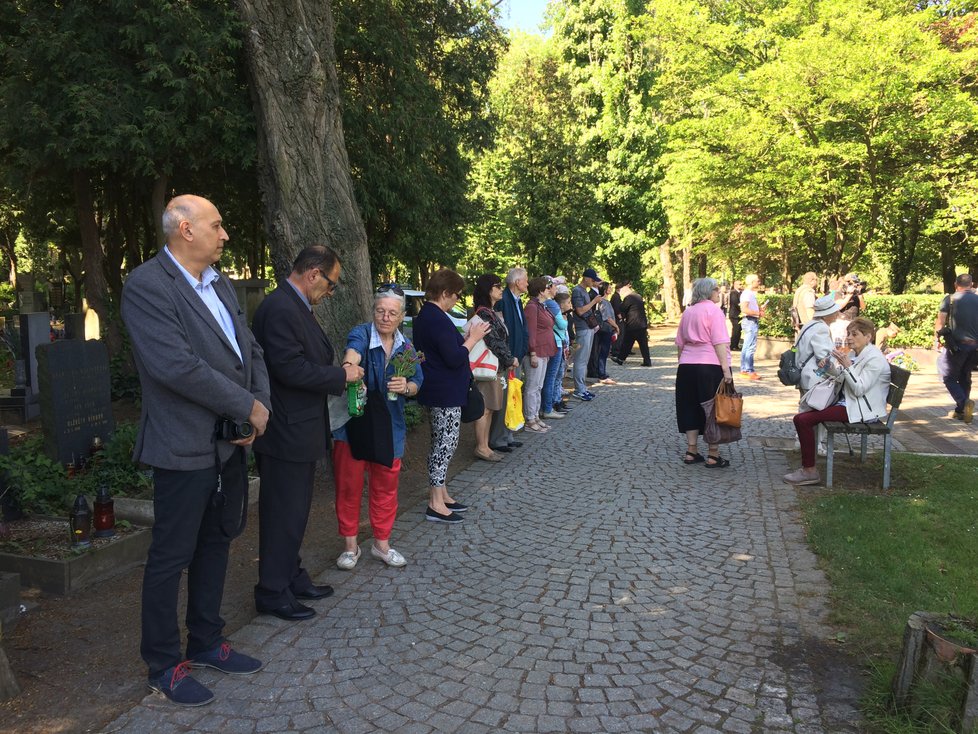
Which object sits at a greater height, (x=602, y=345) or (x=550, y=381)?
(x=602, y=345)

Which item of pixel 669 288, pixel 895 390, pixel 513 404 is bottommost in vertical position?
pixel 513 404

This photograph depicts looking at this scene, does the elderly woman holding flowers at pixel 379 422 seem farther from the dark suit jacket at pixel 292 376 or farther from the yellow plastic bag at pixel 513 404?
the yellow plastic bag at pixel 513 404

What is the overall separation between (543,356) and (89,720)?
275 inches

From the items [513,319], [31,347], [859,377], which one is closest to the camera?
[859,377]

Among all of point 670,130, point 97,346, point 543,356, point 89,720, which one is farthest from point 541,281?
point 670,130

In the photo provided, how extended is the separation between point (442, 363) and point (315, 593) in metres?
1.98

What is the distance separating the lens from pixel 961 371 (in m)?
9.91

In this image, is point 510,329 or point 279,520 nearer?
point 279,520

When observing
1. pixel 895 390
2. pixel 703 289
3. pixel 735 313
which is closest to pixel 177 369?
pixel 703 289

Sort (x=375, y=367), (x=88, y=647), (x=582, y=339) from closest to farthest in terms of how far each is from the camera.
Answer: (x=88, y=647) → (x=375, y=367) → (x=582, y=339)

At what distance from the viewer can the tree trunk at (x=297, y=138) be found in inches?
265

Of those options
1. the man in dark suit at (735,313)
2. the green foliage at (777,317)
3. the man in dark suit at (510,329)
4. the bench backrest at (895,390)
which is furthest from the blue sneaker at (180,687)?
the green foliage at (777,317)

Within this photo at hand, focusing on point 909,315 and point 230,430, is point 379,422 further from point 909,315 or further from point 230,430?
point 909,315

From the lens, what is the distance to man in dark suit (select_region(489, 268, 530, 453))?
8.45m
